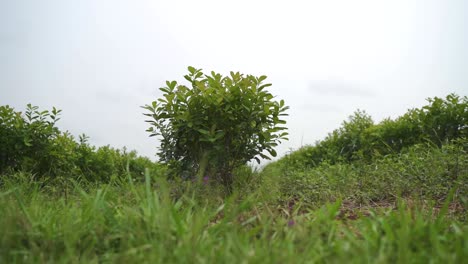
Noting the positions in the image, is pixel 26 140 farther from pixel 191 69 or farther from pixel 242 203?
pixel 242 203

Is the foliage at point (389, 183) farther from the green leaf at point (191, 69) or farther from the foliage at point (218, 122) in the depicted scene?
the green leaf at point (191, 69)

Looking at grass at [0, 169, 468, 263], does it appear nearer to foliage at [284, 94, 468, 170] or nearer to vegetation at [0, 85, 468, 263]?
vegetation at [0, 85, 468, 263]

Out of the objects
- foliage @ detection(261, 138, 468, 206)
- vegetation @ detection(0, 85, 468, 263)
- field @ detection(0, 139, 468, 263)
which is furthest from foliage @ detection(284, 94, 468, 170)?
field @ detection(0, 139, 468, 263)

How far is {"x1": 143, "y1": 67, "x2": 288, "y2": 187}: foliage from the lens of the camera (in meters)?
4.12

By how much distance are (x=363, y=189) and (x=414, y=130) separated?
11.0 feet

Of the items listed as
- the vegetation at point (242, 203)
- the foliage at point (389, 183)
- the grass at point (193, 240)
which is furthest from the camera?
the foliage at point (389, 183)

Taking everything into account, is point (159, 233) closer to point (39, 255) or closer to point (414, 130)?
point (39, 255)

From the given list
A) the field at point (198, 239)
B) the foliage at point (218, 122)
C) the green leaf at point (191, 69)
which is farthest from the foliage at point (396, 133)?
the field at point (198, 239)

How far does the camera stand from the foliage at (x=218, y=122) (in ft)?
13.5

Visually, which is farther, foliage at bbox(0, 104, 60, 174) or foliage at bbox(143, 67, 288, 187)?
foliage at bbox(0, 104, 60, 174)

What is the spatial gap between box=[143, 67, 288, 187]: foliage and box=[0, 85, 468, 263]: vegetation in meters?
0.04

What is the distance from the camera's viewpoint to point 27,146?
609cm

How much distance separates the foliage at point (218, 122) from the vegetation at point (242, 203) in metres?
0.04

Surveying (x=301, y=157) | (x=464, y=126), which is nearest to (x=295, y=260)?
(x=464, y=126)
